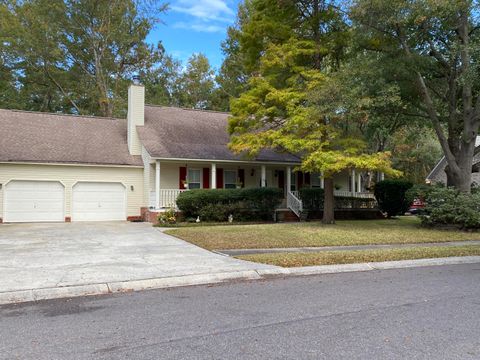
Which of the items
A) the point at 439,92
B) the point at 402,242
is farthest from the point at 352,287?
the point at 439,92

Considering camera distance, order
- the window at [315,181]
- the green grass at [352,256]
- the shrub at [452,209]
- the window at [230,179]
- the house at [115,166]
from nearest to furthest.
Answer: the green grass at [352,256] → the shrub at [452,209] → the house at [115,166] → the window at [230,179] → the window at [315,181]

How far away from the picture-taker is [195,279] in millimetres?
7402

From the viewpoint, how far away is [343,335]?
453 cm

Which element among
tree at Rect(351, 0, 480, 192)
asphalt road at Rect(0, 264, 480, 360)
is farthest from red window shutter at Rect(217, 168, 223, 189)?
asphalt road at Rect(0, 264, 480, 360)

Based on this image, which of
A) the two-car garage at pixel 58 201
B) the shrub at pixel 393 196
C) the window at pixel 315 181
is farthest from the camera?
the window at pixel 315 181

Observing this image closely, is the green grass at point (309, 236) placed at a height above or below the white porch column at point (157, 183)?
below

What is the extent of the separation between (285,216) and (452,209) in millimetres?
7712

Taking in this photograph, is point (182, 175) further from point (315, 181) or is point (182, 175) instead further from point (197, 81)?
point (197, 81)

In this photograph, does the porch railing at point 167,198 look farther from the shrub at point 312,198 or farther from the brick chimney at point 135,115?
the shrub at point 312,198

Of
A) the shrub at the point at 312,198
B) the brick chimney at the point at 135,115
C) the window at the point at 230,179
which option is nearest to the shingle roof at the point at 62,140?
the brick chimney at the point at 135,115

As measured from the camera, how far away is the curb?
20.6 ft

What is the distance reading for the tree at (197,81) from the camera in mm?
38656

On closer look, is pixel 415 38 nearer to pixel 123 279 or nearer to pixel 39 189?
pixel 123 279

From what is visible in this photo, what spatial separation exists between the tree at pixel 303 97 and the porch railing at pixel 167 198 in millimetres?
4219
